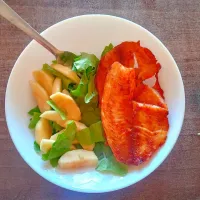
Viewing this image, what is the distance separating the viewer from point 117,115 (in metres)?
0.83

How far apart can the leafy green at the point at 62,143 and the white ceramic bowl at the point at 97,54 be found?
42 mm

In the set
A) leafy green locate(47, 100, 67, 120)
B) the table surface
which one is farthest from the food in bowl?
the table surface

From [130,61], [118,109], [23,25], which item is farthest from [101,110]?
[23,25]

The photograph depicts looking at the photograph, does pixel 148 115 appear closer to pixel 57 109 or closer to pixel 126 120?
pixel 126 120

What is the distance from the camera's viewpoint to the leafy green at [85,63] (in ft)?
2.81

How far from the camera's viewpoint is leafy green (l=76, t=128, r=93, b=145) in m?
0.84

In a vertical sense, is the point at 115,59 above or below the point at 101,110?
above

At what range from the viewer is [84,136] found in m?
0.84

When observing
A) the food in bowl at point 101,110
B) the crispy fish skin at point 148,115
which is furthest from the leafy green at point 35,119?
the crispy fish skin at point 148,115

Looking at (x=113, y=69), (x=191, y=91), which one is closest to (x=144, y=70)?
(x=113, y=69)

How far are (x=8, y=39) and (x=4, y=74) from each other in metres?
Result: 0.09

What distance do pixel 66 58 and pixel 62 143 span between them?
7.9 inches

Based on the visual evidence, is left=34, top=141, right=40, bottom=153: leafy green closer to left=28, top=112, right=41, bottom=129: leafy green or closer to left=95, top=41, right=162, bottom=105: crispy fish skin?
left=28, top=112, right=41, bottom=129: leafy green

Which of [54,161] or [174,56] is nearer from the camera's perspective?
[54,161]
